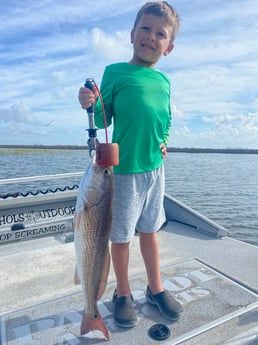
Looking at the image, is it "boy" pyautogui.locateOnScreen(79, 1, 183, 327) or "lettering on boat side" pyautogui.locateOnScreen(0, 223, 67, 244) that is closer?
"boy" pyautogui.locateOnScreen(79, 1, 183, 327)

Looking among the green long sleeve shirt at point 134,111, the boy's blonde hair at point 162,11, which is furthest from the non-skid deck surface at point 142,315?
the boy's blonde hair at point 162,11

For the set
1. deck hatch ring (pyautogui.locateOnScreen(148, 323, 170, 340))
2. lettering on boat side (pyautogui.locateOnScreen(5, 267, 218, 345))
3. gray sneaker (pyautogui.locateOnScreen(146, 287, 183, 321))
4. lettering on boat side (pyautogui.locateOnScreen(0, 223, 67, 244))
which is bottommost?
lettering on boat side (pyautogui.locateOnScreen(0, 223, 67, 244))

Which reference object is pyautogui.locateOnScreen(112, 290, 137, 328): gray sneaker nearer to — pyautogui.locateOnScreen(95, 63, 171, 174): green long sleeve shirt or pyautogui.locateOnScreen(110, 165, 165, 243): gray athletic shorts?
pyautogui.locateOnScreen(110, 165, 165, 243): gray athletic shorts

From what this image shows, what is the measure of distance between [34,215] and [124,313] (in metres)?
2.82

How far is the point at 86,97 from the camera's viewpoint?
2.12 meters

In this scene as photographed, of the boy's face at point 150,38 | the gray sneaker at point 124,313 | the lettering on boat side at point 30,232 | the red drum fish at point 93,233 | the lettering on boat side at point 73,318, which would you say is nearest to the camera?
the red drum fish at point 93,233

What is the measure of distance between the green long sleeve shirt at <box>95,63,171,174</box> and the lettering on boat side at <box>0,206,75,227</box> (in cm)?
292

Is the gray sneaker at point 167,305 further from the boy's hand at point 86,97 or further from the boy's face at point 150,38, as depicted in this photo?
the boy's face at point 150,38

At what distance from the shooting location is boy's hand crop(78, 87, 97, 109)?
6.98 ft

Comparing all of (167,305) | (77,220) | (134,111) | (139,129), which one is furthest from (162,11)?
(167,305)

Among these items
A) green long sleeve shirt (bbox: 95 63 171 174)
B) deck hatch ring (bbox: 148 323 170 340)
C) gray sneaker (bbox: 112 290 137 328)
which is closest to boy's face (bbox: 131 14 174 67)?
green long sleeve shirt (bbox: 95 63 171 174)

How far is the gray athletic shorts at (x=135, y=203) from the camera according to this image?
2.56 metres

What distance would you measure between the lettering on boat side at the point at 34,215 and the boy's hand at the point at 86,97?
324cm

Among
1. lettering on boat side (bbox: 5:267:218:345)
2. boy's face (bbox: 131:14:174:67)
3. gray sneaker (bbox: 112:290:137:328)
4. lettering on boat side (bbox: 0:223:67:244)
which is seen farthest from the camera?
lettering on boat side (bbox: 0:223:67:244)
